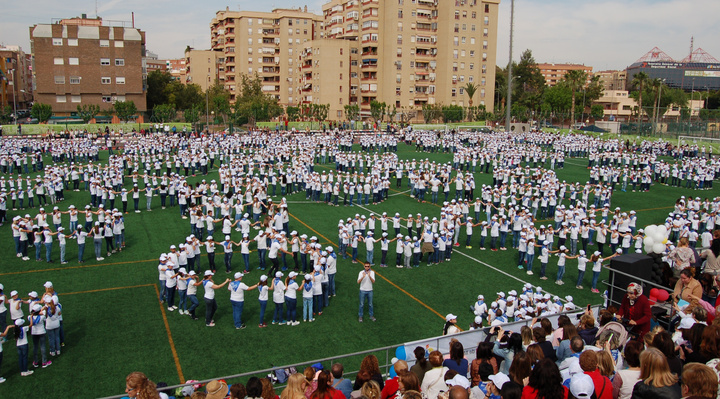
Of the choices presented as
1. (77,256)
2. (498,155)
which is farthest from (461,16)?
(77,256)

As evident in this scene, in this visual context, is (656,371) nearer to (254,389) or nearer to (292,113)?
(254,389)

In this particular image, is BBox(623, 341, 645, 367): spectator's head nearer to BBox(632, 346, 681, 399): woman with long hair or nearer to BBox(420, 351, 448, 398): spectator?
BBox(632, 346, 681, 399): woman with long hair

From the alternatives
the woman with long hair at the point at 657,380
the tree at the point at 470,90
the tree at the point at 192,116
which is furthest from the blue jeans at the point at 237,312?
the tree at the point at 470,90

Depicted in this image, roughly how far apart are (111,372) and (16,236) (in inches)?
366

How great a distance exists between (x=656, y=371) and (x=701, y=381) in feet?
1.71

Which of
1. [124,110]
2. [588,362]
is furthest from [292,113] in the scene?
[588,362]

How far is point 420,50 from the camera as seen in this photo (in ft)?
271

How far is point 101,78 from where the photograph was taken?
2827 inches

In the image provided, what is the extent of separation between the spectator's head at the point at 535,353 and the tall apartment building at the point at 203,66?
336ft

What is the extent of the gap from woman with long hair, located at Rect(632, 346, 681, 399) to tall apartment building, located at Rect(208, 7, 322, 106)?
9428 cm

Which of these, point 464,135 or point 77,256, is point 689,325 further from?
point 464,135

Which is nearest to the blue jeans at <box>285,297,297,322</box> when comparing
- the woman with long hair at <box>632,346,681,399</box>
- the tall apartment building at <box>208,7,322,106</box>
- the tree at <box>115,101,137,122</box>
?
the woman with long hair at <box>632,346,681,399</box>

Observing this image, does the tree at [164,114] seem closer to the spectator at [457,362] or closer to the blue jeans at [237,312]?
the blue jeans at [237,312]

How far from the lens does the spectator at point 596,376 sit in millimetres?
5402
